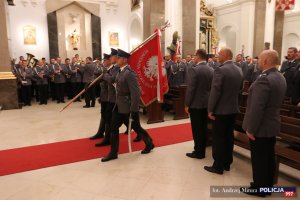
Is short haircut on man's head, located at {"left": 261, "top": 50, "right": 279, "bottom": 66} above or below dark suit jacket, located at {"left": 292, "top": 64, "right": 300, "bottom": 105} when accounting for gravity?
above

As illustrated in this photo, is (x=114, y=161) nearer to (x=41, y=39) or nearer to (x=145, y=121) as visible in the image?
(x=145, y=121)

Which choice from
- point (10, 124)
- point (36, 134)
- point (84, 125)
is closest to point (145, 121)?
point (84, 125)

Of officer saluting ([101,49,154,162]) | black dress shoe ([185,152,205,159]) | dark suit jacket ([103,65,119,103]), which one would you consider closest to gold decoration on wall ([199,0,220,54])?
dark suit jacket ([103,65,119,103])

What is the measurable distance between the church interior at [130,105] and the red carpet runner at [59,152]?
0.02 m

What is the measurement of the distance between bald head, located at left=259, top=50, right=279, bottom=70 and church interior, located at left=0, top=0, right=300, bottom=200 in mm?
25

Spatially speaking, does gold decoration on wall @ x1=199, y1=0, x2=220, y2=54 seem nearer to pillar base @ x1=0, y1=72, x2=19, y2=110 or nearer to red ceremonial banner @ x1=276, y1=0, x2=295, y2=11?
red ceremonial banner @ x1=276, y1=0, x2=295, y2=11

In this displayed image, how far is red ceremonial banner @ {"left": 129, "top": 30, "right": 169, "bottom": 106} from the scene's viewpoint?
572 cm

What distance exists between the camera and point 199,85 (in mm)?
4125

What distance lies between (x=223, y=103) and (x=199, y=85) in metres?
0.68

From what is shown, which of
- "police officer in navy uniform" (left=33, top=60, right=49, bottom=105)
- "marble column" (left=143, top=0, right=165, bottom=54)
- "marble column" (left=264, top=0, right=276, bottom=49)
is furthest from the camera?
"marble column" (left=264, top=0, right=276, bottom=49)

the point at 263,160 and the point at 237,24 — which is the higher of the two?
the point at 237,24

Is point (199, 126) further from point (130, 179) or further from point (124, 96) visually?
point (130, 179)

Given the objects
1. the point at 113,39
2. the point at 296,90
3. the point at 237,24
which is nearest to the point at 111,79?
the point at 296,90

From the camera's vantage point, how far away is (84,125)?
21.4 ft
